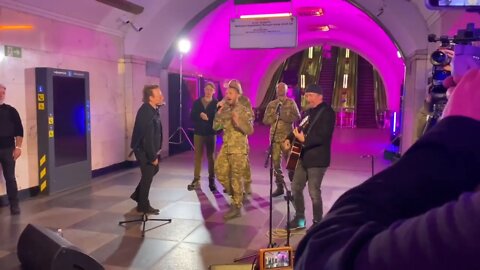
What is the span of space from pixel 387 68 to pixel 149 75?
11297 mm

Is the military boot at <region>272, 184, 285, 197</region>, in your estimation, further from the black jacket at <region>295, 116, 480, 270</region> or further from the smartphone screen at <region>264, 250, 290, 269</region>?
the black jacket at <region>295, 116, 480, 270</region>

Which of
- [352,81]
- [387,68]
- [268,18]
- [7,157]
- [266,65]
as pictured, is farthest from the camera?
[352,81]

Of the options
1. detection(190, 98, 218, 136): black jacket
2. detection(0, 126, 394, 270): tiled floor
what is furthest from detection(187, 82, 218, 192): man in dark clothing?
detection(0, 126, 394, 270): tiled floor

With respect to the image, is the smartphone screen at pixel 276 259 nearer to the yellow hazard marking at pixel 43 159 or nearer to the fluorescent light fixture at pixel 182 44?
the yellow hazard marking at pixel 43 159

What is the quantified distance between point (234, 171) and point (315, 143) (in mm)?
1396

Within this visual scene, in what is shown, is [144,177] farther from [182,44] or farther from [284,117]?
[182,44]

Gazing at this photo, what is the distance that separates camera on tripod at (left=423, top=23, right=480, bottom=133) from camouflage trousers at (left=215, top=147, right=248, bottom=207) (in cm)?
288

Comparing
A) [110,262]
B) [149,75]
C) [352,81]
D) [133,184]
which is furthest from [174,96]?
[352,81]

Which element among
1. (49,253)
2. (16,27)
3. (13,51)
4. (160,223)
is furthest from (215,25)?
(49,253)

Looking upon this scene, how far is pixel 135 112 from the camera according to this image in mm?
9328

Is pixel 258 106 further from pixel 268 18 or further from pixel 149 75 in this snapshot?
pixel 268 18

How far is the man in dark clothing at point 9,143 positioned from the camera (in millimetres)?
5584

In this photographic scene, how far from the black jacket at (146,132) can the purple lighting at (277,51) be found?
5979 mm

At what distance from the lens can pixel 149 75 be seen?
9.84 metres
